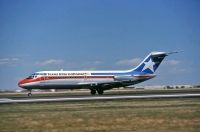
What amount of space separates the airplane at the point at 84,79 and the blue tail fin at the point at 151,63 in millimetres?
844

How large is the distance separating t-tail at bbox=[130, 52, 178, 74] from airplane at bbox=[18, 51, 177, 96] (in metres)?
0.64

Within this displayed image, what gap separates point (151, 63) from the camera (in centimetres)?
6906

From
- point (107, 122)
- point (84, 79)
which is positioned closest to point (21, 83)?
point (84, 79)

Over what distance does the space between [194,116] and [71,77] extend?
133 ft

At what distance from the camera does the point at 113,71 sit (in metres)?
65.9

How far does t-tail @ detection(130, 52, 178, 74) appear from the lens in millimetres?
68438

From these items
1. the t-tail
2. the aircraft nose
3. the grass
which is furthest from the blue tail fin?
the grass

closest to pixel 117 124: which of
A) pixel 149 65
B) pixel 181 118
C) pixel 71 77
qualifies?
pixel 181 118

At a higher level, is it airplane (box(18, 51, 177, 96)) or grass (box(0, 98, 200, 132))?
airplane (box(18, 51, 177, 96))

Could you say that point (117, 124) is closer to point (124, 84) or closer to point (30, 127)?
point (30, 127)

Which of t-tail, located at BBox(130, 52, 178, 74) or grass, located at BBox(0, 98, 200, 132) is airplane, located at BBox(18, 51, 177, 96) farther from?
grass, located at BBox(0, 98, 200, 132)

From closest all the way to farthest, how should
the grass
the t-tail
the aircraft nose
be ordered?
the grass → the aircraft nose → the t-tail

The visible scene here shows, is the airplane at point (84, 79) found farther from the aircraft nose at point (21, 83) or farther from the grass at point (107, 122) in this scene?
the grass at point (107, 122)

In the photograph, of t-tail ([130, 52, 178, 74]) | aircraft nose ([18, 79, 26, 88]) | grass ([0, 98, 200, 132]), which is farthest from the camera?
t-tail ([130, 52, 178, 74])
